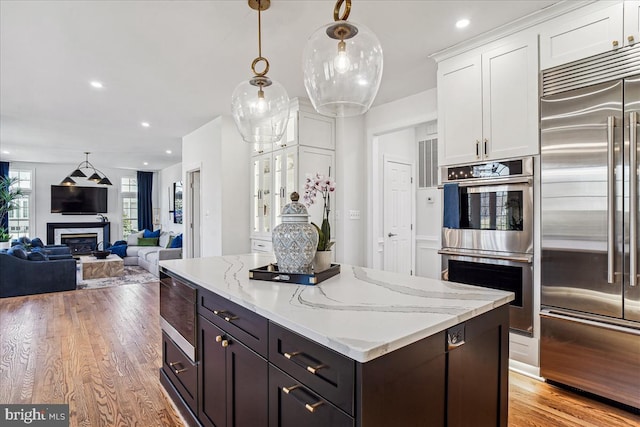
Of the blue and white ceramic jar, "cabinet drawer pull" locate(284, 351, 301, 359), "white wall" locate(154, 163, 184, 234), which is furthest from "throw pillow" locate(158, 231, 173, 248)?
"cabinet drawer pull" locate(284, 351, 301, 359)

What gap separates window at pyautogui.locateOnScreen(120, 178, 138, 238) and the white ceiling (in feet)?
17.9

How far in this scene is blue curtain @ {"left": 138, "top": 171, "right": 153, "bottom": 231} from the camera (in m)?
10.7

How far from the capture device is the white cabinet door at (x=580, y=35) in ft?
7.25

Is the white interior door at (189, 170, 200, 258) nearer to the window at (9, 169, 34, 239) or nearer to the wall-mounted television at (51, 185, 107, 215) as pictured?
the wall-mounted television at (51, 185, 107, 215)

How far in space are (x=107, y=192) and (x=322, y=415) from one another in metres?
11.2

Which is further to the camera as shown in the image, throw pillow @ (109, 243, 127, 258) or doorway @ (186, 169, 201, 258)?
throw pillow @ (109, 243, 127, 258)

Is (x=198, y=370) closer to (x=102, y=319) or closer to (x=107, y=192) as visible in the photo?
(x=102, y=319)

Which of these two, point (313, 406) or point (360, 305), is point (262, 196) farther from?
point (313, 406)

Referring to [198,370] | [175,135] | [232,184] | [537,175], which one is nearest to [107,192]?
[175,135]

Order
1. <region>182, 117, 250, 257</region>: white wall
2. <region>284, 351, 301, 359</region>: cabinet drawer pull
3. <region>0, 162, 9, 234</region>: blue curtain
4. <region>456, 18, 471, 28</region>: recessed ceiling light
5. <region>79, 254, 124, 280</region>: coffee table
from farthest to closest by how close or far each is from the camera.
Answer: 1. <region>0, 162, 9, 234</region>: blue curtain
2. <region>79, 254, 124, 280</region>: coffee table
3. <region>182, 117, 250, 257</region>: white wall
4. <region>456, 18, 471, 28</region>: recessed ceiling light
5. <region>284, 351, 301, 359</region>: cabinet drawer pull

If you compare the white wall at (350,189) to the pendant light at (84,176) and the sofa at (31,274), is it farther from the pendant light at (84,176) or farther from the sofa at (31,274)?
the pendant light at (84,176)

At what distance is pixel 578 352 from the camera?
2.33m

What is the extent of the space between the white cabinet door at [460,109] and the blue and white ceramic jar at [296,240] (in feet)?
6.10

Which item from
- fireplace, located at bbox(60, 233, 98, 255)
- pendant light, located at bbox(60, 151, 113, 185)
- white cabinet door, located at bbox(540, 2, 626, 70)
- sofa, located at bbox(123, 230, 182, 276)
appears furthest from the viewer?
fireplace, located at bbox(60, 233, 98, 255)
